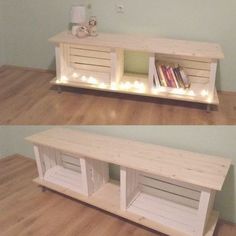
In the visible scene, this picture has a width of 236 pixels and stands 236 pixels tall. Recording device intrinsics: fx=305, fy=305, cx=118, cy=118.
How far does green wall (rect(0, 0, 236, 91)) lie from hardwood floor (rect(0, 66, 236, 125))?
0.45m

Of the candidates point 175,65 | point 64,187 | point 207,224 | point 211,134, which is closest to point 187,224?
point 207,224

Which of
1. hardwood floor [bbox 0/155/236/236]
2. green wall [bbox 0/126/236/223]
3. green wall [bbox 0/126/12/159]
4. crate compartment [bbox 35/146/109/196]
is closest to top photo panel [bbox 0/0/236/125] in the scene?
green wall [bbox 0/126/236/223]

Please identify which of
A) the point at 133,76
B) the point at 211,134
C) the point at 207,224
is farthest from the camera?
the point at 133,76

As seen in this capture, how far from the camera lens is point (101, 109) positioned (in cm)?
275

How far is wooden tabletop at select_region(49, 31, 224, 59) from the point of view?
8.23 feet

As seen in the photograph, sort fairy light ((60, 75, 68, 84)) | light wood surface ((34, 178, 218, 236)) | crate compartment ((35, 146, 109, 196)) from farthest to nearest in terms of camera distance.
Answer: fairy light ((60, 75, 68, 84)) < crate compartment ((35, 146, 109, 196)) < light wood surface ((34, 178, 218, 236))

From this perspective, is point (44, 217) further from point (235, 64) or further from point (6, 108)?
point (235, 64)

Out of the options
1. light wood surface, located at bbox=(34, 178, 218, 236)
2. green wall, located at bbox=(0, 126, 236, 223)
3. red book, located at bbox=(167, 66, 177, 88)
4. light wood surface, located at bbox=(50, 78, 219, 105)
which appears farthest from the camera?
red book, located at bbox=(167, 66, 177, 88)

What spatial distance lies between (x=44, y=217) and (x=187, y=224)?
1064mm

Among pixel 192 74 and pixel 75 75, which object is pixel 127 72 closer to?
pixel 75 75

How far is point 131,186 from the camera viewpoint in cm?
221

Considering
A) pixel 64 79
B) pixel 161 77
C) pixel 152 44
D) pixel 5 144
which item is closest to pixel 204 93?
pixel 161 77

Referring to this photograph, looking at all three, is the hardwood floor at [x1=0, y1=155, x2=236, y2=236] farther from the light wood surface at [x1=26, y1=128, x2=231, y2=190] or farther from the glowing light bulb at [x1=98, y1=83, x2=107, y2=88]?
the glowing light bulb at [x1=98, y1=83, x2=107, y2=88]

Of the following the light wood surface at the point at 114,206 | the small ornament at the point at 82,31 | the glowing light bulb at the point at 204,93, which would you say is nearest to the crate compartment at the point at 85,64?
the small ornament at the point at 82,31
